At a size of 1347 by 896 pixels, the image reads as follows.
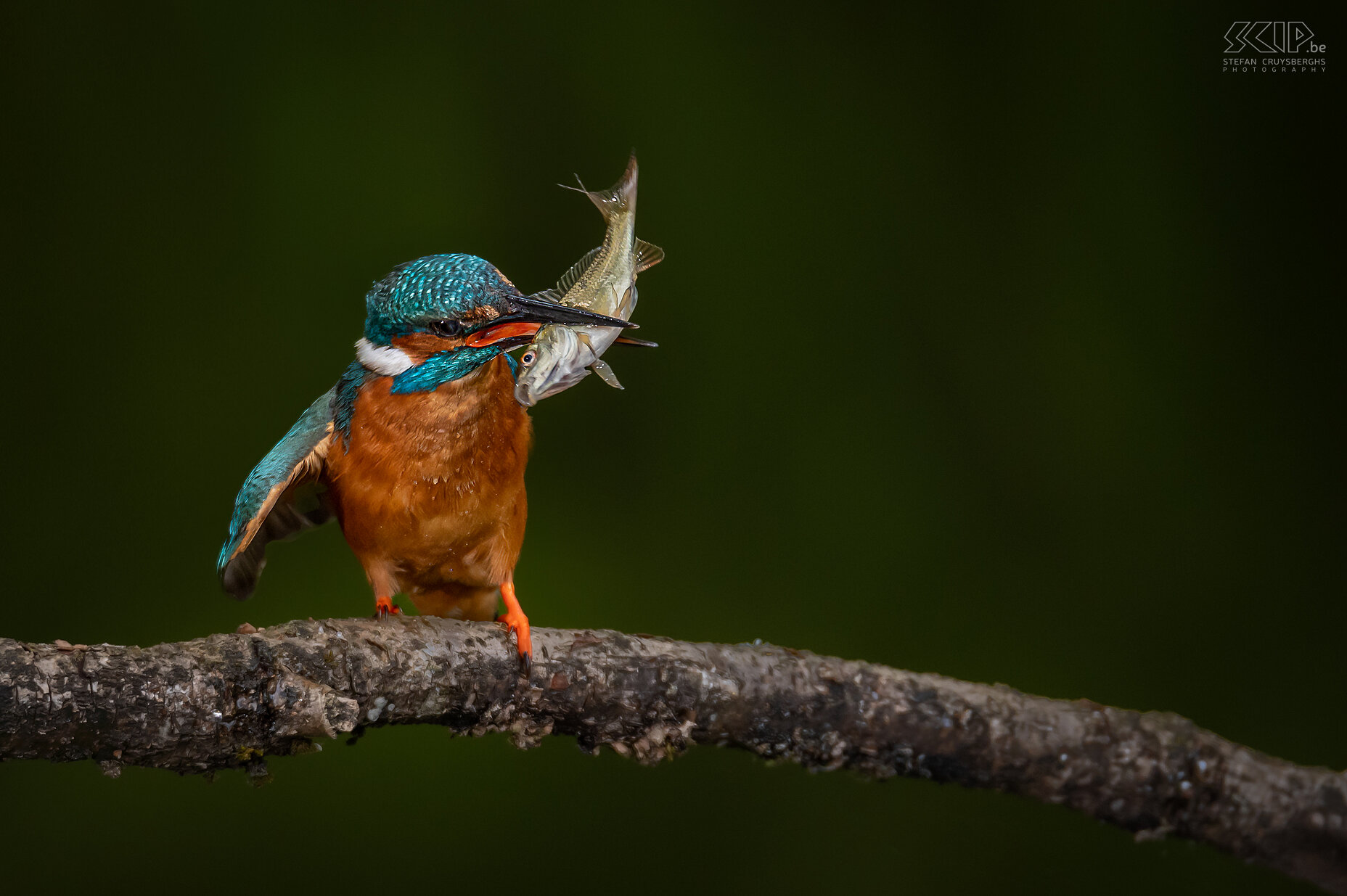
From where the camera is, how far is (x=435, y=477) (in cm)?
154

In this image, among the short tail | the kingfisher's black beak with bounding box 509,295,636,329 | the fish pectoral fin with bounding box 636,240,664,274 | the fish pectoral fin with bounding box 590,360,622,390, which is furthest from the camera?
the fish pectoral fin with bounding box 636,240,664,274

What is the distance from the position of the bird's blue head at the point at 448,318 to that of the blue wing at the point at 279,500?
16 cm

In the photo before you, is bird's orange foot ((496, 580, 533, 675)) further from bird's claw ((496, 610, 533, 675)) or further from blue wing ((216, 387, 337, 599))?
blue wing ((216, 387, 337, 599))

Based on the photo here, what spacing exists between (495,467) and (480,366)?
145 mm

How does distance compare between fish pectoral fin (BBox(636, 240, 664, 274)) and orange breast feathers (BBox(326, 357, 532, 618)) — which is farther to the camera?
fish pectoral fin (BBox(636, 240, 664, 274))

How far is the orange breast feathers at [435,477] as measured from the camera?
1526 mm

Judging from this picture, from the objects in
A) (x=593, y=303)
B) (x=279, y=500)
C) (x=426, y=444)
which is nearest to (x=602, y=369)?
Answer: (x=593, y=303)

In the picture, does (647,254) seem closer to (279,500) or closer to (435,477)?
(435,477)

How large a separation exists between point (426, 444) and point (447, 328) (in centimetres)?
17

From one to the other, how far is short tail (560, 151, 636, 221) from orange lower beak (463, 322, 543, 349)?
31 centimetres

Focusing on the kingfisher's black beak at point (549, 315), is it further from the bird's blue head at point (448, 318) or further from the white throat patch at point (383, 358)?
the white throat patch at point (383, 358)

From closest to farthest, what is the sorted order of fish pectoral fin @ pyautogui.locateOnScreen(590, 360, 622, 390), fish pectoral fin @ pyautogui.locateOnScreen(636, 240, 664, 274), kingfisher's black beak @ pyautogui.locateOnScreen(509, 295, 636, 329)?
kingfisher's black beak @ pyautogui.locateOnScreen(509, 295, 636, 329)
fish pectoral fin @ pyautogui.locateOnScreen(590, 360, 622, 390)
fish pectoral fin @ pyautogui.locateOnScreen(636, 240, 664, 274)

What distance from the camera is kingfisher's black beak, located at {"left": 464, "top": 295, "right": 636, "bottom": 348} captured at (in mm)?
1388

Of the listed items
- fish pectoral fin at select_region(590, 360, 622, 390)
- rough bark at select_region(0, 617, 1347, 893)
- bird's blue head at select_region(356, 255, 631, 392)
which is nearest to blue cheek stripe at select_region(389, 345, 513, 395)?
bird's blue head at select_region(356, 255, 631, 392)
